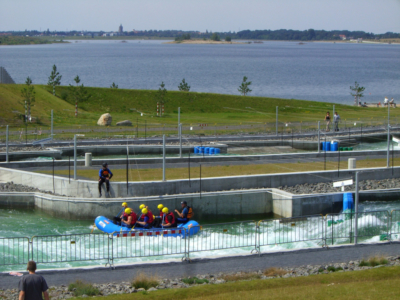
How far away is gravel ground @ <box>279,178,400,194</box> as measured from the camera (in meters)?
27.3

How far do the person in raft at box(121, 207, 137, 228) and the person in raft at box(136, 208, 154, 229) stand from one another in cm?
21

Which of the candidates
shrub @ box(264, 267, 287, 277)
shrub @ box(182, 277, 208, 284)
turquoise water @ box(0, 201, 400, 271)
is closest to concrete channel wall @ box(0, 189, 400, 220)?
turquoise water @ box(0, 201, 400, 271)

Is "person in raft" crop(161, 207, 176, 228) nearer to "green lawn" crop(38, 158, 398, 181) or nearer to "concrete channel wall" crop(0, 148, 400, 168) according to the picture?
"green lawn" crop(38, 158, 398, 181)

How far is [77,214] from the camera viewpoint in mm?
24859

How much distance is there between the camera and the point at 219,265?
625 inches

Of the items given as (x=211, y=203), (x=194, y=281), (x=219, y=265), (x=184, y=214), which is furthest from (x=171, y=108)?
(x=194, y=281)

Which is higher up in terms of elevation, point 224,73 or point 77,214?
point 224,73

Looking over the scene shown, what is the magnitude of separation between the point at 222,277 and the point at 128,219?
8.03m

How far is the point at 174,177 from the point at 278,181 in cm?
542

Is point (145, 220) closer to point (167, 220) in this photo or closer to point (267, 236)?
point (167, 220)

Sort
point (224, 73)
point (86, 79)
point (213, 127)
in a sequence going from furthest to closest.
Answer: point (224, 73)
point (86, 79)
point (213, 127)

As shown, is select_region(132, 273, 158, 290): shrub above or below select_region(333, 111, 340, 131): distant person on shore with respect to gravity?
below

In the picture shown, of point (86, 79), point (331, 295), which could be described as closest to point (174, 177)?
point (331, 295)

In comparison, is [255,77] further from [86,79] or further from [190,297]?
[190,297]
